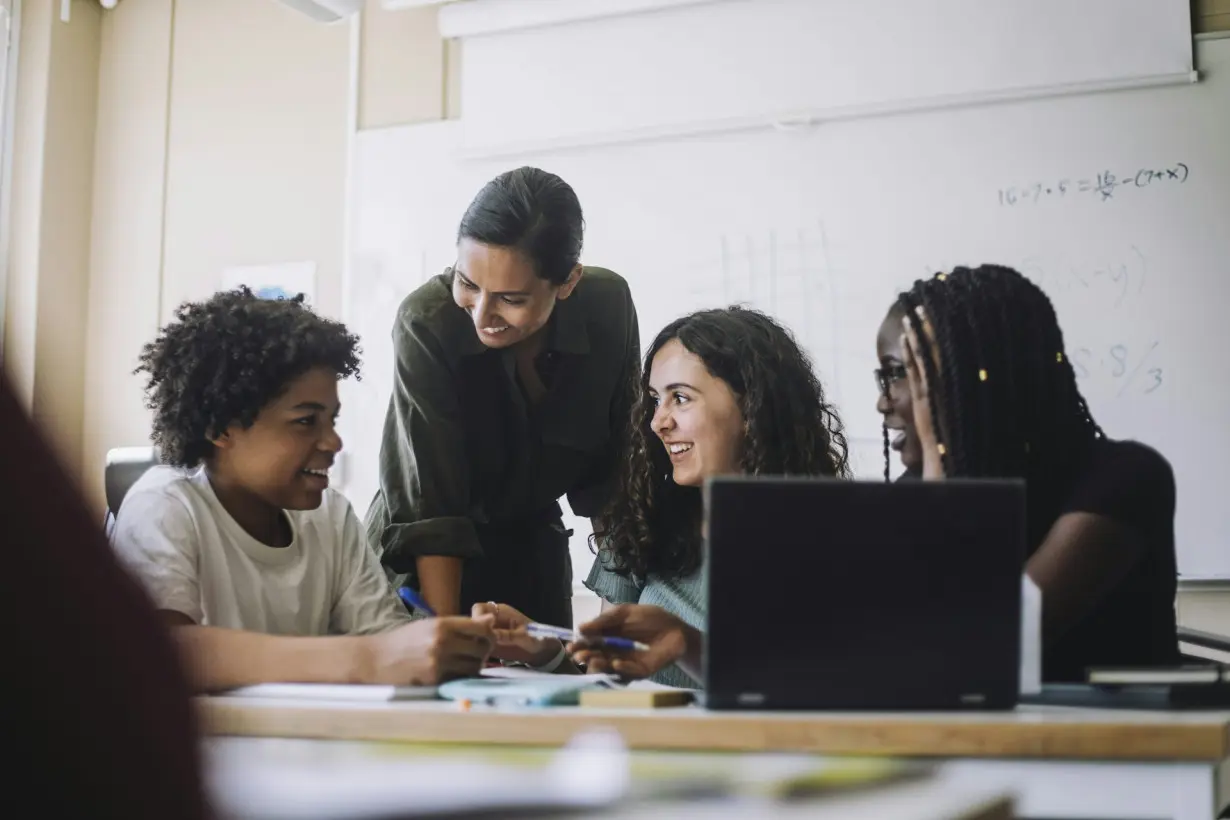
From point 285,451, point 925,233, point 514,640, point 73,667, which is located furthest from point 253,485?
point 925,233

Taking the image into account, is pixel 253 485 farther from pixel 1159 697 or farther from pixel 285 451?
pixel 1159 697

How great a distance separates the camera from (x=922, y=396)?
1.61 meters

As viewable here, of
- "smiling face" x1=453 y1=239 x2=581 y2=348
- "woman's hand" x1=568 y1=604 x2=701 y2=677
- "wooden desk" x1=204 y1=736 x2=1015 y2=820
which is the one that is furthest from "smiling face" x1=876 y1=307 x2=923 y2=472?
"wooden desk" x1=204 y1=736 x2=1015 y2=820

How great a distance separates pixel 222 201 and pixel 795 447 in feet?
8.83

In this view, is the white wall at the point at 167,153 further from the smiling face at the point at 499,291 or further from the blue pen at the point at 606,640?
the blue pen at the point at 606,640

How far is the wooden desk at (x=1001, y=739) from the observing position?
2.97 feet

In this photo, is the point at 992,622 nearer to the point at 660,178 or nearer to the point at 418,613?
the point at 418,613

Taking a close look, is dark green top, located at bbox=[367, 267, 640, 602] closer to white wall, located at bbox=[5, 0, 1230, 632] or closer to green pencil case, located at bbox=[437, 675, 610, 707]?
green pencil case, located at bbox=[437, 675, 610, 707]

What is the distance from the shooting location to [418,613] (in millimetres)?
1993

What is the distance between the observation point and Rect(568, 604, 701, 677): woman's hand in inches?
52.4

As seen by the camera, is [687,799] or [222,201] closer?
[687,799]

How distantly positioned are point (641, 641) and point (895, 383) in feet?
1.72

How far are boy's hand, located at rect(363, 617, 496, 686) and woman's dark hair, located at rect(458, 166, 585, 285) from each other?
32.1 inches

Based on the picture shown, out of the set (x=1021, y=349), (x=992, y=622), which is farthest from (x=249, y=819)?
(x=1021, y=349)
